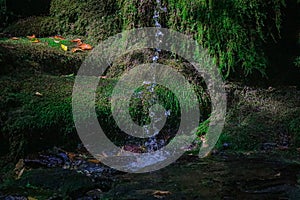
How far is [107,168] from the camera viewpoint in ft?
10.9

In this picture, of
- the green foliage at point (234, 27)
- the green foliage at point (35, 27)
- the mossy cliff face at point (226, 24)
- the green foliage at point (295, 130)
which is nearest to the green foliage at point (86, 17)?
the green foliage at point (35, 27)

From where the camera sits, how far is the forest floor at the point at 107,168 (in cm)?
268

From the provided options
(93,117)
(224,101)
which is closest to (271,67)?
(224,101)

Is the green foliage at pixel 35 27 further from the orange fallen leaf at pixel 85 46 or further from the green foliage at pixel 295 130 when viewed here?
the green foliage at pixel 295 130

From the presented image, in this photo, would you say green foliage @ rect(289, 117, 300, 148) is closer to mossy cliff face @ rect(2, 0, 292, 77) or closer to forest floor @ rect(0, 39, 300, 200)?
forest floor @ rect(0, 39, 300, 200)

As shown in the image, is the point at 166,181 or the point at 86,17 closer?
the point at 166,181

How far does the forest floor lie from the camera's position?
268 cm

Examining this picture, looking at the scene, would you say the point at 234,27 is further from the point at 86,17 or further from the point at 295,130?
the point at 86,17

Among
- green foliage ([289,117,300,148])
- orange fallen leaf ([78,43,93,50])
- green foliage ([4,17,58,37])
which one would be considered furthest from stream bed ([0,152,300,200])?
green foliage ([4,17,58,37])

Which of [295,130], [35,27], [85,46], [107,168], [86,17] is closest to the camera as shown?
[107,168]

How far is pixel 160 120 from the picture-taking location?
4.30 meters

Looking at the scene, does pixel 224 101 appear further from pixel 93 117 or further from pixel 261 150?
pixel 93 117

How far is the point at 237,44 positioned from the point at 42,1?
429cm

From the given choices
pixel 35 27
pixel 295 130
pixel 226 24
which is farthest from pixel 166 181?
pixel 35 27
